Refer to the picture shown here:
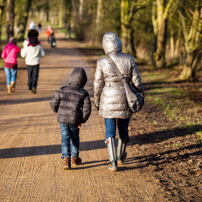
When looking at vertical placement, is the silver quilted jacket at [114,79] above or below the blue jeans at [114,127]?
above

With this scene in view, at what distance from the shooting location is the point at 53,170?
17.2 ft

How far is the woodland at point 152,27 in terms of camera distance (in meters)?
16.3

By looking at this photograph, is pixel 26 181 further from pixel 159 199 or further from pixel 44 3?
pixel 44 3

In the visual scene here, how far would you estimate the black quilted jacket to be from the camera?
5117mm

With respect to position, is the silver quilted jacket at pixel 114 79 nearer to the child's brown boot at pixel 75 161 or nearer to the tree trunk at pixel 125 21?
the child's brown boot at pixel 75 161

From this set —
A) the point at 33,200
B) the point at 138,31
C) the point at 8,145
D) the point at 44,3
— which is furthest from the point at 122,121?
the point at 44,3

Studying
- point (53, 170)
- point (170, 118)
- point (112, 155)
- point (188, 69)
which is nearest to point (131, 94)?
point (112, 155)

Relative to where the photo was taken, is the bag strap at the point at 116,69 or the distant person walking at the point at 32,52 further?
the distant person walking at the point at 32,52

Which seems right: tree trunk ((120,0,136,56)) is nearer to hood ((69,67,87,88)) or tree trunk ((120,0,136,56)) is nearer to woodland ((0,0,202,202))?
woodland ((0,0,202,202))

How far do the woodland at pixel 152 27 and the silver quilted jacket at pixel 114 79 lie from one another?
34.1 ft

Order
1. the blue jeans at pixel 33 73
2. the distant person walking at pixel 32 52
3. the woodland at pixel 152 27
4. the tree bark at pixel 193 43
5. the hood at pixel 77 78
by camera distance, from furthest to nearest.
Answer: the woodland at pixel 152 27 → the tree bark at pixel 193 43 → the blue jeans at pixel 33 73 → the distant person walking at pixel 32 52 → the hood at pixel 77 78

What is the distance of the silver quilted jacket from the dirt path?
0.97 metres

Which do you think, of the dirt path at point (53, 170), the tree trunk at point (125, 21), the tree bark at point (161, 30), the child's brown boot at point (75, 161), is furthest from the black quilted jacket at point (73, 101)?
the tree trunk at point (125, 21)

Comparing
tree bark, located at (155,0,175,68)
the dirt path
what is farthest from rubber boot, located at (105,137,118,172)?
tree bark, located at (155,0,175,68)
